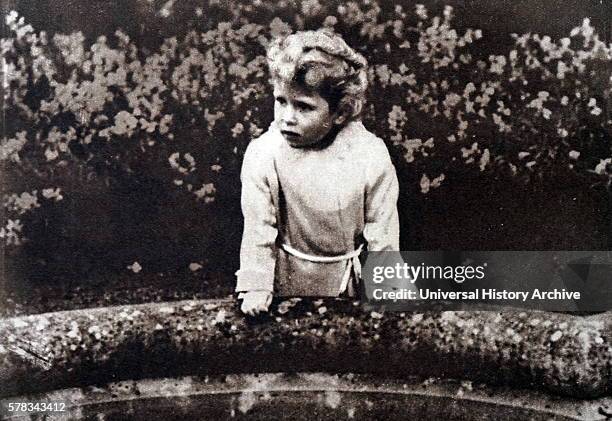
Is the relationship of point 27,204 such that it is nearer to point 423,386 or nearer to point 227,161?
point 227,161

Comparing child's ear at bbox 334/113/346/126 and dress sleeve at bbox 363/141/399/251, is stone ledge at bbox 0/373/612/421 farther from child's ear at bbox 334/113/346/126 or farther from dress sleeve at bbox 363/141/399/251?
child's ear at bbox 334/113/346/126

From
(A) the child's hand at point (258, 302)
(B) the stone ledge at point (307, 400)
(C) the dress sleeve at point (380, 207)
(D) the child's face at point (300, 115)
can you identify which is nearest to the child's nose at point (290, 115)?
(D) the child's face at point (300, 115)

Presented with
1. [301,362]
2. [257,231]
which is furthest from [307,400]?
[257,231]

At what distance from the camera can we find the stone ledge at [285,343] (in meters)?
2.20

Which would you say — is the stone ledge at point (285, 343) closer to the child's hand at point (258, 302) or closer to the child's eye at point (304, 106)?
the child's hand at point (258, 302)

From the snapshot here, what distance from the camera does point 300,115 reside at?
2.14m

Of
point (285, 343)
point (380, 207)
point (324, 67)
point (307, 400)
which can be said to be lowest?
point (307, 400)

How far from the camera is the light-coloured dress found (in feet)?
7.14

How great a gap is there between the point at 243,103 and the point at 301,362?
546 millimetres

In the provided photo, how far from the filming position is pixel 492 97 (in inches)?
86.1

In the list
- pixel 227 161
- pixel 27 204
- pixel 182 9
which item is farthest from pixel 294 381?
pixel 182 9

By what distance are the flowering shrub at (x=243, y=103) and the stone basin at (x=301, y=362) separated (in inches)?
9.2

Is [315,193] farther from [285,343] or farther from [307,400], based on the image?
[307,400]

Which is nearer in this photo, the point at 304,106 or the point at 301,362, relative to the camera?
the point at 304,106
